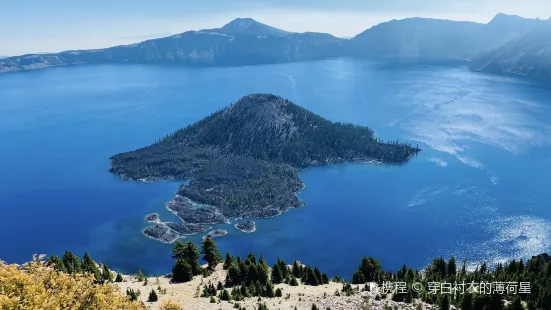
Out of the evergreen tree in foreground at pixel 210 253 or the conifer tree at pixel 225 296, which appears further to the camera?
the evergreen tree in foreground at pixel 210 253

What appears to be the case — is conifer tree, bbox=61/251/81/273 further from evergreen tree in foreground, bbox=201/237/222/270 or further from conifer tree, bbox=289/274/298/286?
conifer tree, bbox=289/274/298/286

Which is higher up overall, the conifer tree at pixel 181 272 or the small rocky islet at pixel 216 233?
the conifer tree at pixel 181 272

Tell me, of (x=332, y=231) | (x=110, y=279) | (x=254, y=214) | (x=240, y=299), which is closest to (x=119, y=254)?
(x=254, y=214)

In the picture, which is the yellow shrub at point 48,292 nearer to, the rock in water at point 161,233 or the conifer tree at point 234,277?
the conifer tree at point 234,277

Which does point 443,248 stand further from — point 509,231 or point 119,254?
point 119,254

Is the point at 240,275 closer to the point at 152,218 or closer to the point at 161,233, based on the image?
the point at 161,233

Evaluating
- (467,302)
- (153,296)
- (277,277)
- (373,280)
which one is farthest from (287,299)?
(373,280)

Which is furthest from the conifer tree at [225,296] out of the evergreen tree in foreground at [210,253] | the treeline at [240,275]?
the evergreen tree in foreground at [210,253]
